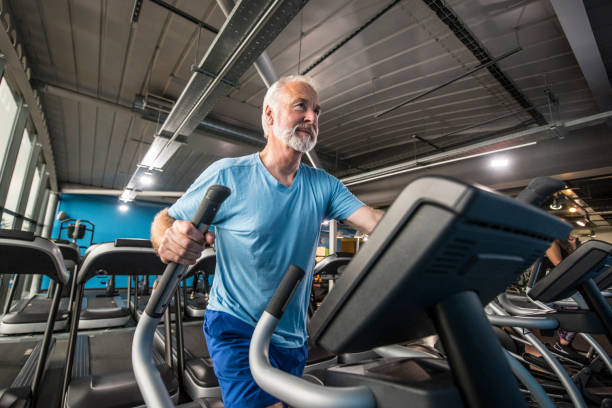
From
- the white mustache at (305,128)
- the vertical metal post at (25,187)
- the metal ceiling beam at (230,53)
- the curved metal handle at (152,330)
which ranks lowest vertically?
the curved metal handle at (152,330)

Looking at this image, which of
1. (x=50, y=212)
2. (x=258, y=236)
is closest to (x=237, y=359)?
(x=258, y=236)

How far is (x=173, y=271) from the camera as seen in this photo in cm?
80

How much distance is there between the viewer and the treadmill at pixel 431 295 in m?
0.35

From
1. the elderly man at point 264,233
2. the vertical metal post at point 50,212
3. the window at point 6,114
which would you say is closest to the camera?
the elderly man at point 264,233

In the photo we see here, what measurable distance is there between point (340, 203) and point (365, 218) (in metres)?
0.14

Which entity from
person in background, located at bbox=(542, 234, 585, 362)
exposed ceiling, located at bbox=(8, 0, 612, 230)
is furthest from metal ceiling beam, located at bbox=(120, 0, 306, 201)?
person in background, located at bbox=(542, 234, 585, 362)

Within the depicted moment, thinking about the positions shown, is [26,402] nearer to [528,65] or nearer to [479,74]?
[479,74]

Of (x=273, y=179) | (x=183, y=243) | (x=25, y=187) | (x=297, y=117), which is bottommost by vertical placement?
(x=183, y=243)

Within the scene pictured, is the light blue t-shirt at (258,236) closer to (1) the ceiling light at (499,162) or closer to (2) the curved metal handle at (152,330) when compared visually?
(2) the curved metal handle at (152,330)

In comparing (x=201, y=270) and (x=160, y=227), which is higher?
(x=160, y=227)

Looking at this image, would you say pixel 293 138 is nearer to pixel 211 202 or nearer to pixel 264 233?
pixel 264 233

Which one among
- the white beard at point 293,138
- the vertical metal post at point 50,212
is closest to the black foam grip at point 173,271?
the white beard at point 293,138

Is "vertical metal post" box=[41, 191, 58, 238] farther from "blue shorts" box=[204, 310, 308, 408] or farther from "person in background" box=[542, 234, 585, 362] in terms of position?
"person in background" box=[542, 234, 585, 362]

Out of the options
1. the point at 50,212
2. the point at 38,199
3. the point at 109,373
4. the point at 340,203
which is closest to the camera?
the point at 340,203
